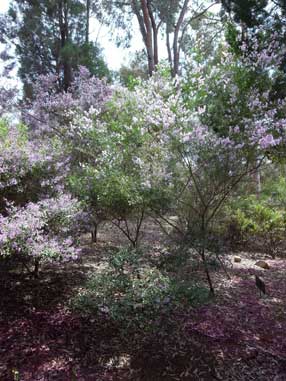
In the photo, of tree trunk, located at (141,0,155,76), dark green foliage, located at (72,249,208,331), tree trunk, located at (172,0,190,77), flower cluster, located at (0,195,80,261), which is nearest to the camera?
dark green foliage, located at (72,249,208,331)

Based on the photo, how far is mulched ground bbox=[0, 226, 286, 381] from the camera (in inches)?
110

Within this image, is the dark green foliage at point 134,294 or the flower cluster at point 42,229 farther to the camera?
the flower cluster at point 42,229

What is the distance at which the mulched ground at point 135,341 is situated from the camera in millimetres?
2807

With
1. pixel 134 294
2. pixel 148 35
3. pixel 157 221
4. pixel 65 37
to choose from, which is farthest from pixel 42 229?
pixel 65 37

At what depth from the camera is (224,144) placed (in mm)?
3336

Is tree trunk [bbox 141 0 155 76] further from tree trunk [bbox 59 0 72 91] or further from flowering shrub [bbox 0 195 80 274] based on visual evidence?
flowering shrub [bbox 0 195 80 274]

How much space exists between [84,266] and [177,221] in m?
1.60

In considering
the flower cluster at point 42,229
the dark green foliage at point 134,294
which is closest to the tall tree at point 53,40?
the flower cluster at point 42,229

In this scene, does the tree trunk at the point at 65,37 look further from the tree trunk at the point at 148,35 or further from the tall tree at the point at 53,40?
the tree trunk at the point at 148,35

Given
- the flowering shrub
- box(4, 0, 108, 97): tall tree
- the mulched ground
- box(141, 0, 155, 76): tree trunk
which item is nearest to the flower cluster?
the flowering shrub

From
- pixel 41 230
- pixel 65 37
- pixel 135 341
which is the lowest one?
pixel 135 341

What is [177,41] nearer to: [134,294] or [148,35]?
[148,35]

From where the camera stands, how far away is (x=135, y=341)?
3.19 m

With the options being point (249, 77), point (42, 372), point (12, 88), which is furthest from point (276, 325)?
point (12, 88)
